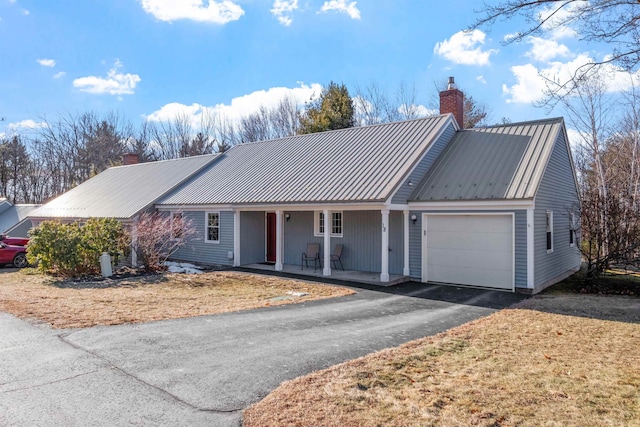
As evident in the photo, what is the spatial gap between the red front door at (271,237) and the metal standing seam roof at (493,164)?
6371 mm

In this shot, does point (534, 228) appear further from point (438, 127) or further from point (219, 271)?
point (219, 271)

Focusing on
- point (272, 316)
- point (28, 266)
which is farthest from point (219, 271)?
point (28, 266)

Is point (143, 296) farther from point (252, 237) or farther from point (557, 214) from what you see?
point (557, 214)

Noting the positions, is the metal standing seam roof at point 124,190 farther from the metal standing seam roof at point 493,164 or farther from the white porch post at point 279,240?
the metal standing seam roof at point 493,164

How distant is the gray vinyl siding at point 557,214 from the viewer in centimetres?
1211

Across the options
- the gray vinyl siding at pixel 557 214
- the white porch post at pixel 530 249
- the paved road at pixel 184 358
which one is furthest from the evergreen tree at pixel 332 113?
the paved road at pixel 184 358

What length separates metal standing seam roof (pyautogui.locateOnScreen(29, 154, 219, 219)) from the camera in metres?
18.9

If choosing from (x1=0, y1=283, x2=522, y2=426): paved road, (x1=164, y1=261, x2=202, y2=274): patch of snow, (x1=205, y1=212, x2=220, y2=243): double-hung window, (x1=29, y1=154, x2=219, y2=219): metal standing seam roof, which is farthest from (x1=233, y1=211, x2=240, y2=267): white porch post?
(x1=0, y1=283, x2=522, y2=426): paved road

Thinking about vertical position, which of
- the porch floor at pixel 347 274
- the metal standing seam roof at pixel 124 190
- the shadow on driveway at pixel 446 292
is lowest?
the shadow on driveway at pixel 446 292

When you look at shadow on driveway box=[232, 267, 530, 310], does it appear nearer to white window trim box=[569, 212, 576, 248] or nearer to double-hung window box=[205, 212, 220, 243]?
double-hung window box=[205, 212, 220, 243]

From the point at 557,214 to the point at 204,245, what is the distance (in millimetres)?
13083

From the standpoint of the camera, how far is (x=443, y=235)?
12562 mm

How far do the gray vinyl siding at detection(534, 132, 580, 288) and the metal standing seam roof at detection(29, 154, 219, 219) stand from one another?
580 inches

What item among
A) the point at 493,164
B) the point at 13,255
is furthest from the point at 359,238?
the point at 13,255
